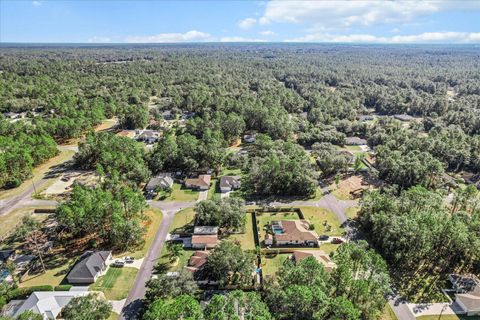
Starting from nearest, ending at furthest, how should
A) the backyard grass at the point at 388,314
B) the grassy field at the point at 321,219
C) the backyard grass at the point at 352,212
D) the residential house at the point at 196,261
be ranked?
the backyard grass at the point at 388,314 < the residential house at the point at 196,261 < the grassy field at the point at 321,219 < the backyard grass at the point at 352,212

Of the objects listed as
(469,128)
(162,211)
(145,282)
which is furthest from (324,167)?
(469,128)

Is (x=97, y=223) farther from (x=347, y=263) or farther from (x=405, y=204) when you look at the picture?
(x=405, y=204)

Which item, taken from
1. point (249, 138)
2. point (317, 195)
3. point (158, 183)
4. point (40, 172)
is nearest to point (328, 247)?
point (317, 195)

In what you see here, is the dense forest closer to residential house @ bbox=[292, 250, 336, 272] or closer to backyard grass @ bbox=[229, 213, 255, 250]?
backyard grass @ bbox=[229, 213, 255, 250]

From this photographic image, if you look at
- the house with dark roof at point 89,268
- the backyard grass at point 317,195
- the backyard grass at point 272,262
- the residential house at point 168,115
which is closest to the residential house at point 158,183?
the house with dark roof at point 89,268

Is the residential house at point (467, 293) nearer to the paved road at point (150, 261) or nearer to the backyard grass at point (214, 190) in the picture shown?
the paved road at point (150, 261)
